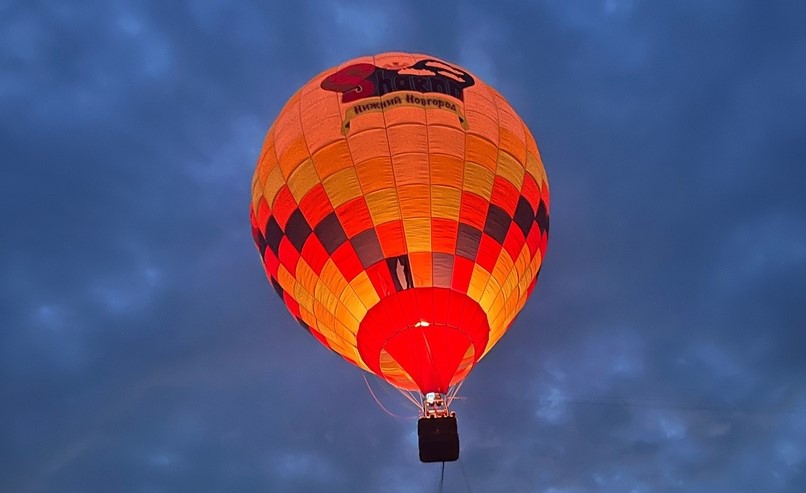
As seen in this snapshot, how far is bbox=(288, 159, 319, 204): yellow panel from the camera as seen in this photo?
10.4 metres

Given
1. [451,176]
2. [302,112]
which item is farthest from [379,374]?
[302,112]

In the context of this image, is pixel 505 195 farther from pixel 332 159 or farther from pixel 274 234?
pixel 274 234

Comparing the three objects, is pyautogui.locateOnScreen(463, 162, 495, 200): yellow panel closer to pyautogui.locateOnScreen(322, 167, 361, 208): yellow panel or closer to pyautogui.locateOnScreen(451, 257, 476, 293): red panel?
pyautogui.locateOnScreen(451, 257, 476, 293): red panel

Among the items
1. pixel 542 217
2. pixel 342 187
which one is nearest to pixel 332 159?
pixel 342 187

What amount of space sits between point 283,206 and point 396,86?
260 cm

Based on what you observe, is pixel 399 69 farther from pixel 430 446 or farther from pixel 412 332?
pixel 430 446

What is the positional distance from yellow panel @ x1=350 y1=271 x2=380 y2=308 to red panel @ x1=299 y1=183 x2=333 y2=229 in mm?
→ 1113

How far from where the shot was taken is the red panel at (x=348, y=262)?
9.99m

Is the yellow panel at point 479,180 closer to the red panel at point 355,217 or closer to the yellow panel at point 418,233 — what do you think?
the yellow panel at point 418,233

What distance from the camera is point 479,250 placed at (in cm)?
1016

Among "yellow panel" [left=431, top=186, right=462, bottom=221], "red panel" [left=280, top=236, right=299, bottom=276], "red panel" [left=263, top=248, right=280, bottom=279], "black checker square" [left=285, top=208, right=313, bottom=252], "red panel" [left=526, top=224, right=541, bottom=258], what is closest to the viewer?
"yellow panel" [left=431, top=186, right=462, bottom=221]

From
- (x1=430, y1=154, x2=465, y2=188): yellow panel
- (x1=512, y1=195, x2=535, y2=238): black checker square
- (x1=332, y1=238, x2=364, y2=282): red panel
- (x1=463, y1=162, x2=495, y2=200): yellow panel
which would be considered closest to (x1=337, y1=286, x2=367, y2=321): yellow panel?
(x1=332, y1=238, x2=364, y2=282): red panel

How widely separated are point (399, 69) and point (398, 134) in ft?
4.63

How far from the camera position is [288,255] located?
10.9m
